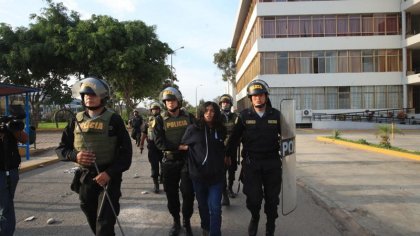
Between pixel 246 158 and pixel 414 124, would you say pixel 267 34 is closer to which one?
pixel 414 124

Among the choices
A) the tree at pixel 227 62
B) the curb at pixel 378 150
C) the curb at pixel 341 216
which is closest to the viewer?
the curb at pixel 341 216

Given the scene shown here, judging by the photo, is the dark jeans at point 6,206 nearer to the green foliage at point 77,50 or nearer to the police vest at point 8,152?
the police vest at point 8,152

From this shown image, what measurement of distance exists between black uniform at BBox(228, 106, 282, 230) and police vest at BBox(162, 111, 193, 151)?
0.79 meters

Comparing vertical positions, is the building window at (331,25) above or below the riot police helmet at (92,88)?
above

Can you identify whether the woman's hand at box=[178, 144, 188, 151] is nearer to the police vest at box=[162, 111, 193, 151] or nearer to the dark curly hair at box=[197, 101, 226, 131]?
the police vest at box=[162, 111, 193, 151]

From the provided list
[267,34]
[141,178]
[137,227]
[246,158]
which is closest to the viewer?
[246,158]

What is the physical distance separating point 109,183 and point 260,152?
1866 mm

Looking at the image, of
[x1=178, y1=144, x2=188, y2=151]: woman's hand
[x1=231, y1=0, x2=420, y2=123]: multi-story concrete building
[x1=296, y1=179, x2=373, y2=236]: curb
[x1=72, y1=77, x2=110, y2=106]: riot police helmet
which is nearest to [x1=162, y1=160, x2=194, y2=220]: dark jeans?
[x1=178, y1=144, x2=188, y2=151]: woman's hand

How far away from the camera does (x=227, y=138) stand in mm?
5293

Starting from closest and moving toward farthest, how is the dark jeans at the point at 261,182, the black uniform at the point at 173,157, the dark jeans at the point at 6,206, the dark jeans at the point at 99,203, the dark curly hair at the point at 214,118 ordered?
the dark jeans at the point at 99,203 < the dark jeans at the point at 6,206 < the dark curly hair at the point at 214,118 < the dark jeans at the point at 261,182 < the black uniform at the point at 173,157

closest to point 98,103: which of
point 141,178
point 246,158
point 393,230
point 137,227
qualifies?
point 246,158

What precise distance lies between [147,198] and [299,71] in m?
32.7

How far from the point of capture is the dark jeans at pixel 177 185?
17.3ft

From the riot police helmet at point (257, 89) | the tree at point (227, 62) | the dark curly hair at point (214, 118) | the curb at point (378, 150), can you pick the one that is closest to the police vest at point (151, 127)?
the dark curly hair at point (214, 118)
